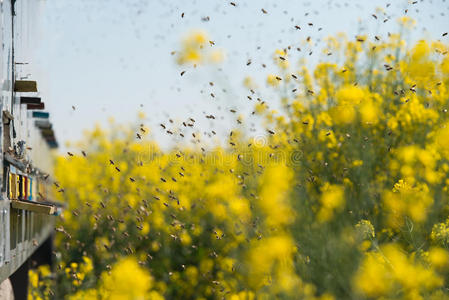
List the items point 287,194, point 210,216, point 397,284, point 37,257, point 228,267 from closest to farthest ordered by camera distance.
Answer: point 397,284, point 287,194, point 228,267, point 210,216, point 37,257

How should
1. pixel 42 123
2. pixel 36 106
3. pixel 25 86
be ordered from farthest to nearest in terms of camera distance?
pixel 42 123, pixel 36 106, pixel 25 86

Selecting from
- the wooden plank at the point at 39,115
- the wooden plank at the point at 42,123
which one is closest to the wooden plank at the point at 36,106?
the wooden plank at the point at 39,115

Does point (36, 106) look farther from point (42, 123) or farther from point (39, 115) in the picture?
point (42, 123)

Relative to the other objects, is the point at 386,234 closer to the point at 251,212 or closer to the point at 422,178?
the point at 422,178

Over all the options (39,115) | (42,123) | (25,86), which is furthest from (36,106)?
(42,123)

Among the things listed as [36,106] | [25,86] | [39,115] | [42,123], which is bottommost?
[42,123]

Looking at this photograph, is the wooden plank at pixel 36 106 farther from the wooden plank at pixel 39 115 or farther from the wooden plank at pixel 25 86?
the wooden plank at pixel 25 86

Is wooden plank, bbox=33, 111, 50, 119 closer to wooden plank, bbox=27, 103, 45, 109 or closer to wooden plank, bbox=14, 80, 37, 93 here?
wooden plank, bbox=27, 103, 45, 109

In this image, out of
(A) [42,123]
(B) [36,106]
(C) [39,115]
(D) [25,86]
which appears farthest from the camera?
(A) [42,123]

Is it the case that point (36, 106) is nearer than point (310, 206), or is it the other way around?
point (310, 206)

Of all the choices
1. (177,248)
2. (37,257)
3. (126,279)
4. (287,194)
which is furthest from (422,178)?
(37,257)

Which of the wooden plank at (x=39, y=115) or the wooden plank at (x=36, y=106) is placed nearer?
the wooden plank at (x=36, y=106)
